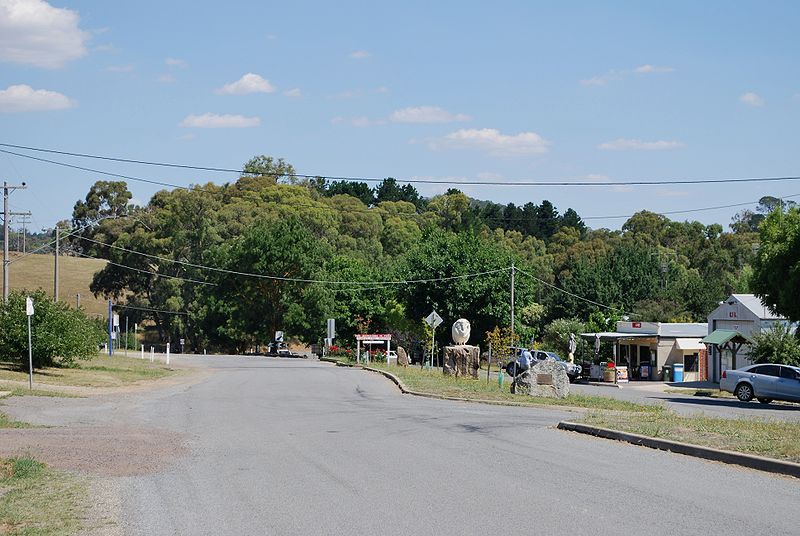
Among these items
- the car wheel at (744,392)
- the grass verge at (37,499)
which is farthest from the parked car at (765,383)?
the grass verge at (37,499)

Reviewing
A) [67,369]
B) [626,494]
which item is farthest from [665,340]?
[626,494]

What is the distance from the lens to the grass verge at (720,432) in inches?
565

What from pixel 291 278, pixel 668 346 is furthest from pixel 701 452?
pixel 291 278

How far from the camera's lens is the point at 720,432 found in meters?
16.9

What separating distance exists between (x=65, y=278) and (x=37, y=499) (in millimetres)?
117963

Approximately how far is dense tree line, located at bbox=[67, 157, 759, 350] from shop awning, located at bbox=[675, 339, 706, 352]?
13.4 meters

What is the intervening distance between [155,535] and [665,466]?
770 cm

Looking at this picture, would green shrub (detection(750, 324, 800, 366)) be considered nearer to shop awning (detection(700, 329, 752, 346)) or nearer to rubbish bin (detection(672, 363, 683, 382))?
shop awning (detection(700, 329, 752, 346))

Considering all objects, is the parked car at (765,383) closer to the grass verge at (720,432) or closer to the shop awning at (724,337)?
the shop awning at (724,337)

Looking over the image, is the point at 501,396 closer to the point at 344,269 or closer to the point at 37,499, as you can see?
the point at 37,499

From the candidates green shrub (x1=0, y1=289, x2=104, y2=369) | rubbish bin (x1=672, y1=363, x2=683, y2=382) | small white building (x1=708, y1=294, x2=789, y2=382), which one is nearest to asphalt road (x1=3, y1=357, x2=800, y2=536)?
green shrub (x1=0, y1=289, x2=104, y2=369)

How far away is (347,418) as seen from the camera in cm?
2141

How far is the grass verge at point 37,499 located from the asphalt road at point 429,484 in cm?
58

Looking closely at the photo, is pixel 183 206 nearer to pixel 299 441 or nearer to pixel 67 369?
pixel 67 369
